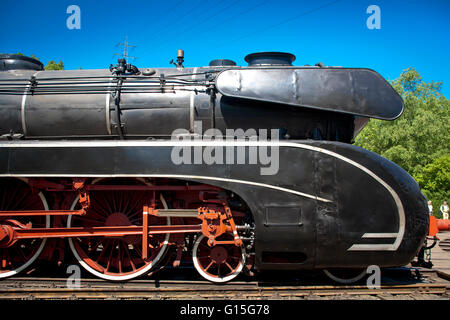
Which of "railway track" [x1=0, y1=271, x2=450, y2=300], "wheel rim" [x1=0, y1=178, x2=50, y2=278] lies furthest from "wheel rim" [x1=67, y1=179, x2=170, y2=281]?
"wheel rim" [x1=0, y1=178, x2=50, y2=278]

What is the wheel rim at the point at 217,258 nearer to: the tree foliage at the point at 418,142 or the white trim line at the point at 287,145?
the white trim line at the point at 287,145

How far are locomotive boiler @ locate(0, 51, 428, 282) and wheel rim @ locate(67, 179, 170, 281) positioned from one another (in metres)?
0.02

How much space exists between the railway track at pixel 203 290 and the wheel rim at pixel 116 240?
0.70ft

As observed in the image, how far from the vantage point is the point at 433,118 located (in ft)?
76.1

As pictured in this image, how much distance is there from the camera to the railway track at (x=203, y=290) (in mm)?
3973

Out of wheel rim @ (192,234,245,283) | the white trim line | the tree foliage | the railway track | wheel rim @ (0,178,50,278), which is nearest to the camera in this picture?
the white trim line

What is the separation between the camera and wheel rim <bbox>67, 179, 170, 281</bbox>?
4375 millimetres

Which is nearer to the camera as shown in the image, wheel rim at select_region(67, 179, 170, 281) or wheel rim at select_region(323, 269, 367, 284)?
wheel rim at select_region(323, 269, 367, 284)

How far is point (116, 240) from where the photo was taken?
4715 millimetres

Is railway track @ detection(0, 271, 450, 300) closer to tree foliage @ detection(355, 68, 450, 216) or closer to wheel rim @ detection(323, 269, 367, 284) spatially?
wheel rim @ detection(323, 269, 367, 284)

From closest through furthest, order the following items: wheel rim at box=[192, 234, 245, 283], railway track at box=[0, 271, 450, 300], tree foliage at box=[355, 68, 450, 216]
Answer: railway track at box=[0, 271, 450, 300], wheel rim at box=[192, 234, 245, 283], tree foliage at box=[355, 68, 450, 216]

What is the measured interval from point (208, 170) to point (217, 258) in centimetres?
126

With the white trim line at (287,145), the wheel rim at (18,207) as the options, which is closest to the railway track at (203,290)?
the wheel rim at (18,207)
